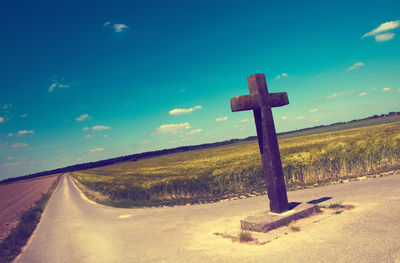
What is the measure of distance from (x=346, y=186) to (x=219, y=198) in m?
5.46

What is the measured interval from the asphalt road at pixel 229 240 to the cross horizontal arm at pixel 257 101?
305cm

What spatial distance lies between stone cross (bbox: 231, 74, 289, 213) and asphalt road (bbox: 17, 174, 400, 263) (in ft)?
2.88

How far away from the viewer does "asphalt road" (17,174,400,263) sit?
4539 mm

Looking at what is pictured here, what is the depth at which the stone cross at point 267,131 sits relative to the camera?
257 inches

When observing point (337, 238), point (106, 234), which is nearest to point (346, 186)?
point (337, 238)

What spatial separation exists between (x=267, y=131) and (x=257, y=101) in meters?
0.84

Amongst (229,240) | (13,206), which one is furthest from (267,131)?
(13,206)

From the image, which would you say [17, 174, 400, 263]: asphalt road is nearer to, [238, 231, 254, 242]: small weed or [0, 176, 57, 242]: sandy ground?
[238, 231, 254, 242]: small weed

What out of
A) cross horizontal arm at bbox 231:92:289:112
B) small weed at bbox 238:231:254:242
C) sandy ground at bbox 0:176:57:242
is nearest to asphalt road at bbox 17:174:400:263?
small weed at bbox 238:231:254:242

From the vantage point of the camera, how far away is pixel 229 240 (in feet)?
19.3

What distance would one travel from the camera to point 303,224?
234 inches

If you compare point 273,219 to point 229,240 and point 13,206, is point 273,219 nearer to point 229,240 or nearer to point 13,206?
point 229,240

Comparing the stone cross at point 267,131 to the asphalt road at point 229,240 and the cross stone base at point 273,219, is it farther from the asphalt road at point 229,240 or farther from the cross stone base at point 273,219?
the asphalt road at point 229,240

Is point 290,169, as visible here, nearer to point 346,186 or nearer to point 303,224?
point 346,186
